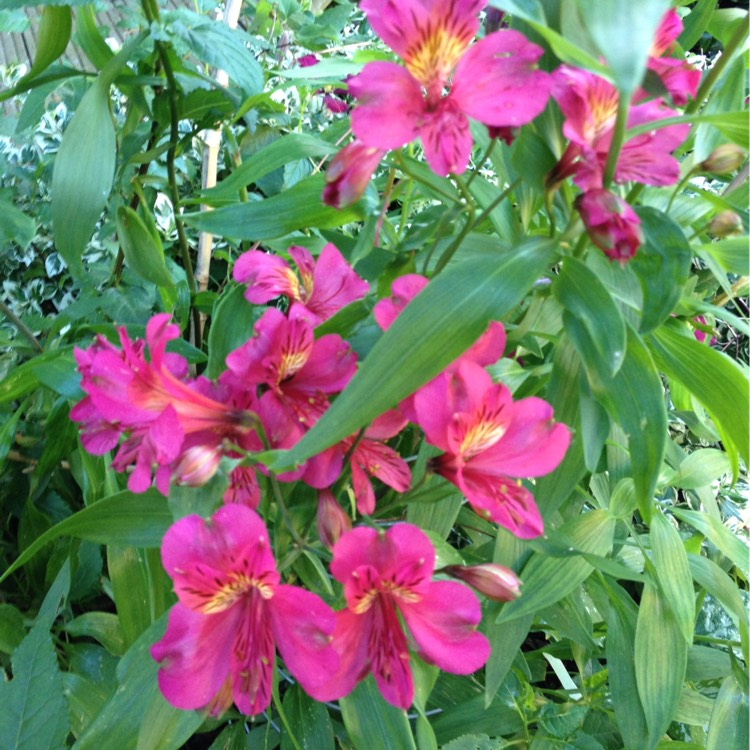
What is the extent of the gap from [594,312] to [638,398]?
0.23 ft

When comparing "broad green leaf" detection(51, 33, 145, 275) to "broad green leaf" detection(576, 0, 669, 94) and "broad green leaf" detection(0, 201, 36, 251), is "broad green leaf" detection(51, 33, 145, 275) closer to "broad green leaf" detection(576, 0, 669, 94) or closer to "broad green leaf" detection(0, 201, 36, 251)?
"broad green leaf" detection(0, 201, 36, 251)

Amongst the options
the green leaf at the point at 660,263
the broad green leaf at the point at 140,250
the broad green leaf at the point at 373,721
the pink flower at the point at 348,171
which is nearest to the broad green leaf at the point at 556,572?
the broad green leaf at the point at 373,721

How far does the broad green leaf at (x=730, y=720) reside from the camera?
70 centimetres

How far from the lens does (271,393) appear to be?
1.47 ft

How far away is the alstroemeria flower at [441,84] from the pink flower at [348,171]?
26 millimetres

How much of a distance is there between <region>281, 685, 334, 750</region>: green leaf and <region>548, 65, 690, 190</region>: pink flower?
512 mm

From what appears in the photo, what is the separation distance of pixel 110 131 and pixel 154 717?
1.62 feet

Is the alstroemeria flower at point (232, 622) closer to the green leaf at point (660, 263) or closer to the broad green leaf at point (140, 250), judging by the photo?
the green leaf at point (660, 263)

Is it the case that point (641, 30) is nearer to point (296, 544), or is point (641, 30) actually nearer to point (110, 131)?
point (296, 544)

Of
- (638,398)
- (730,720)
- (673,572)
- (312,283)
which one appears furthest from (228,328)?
(730,720)

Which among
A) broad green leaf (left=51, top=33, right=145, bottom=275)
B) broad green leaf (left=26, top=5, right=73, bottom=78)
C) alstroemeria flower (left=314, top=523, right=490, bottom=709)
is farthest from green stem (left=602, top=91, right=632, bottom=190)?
broad green leaf (left=26, top=5, right=73, bottom=78)

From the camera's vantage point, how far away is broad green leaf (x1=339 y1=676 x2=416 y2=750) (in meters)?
0.56

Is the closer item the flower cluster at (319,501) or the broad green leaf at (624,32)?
the broad green leaf at (624,32)

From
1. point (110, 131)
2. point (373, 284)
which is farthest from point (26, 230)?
point (373, 284)
